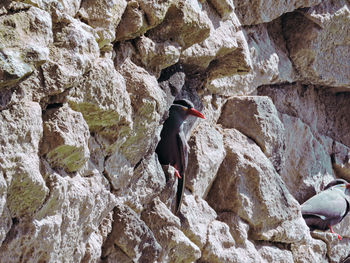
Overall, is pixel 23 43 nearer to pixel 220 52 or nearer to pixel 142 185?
pixel 142 185

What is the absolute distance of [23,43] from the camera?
6.51ft

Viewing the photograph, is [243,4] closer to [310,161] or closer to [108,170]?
[310,161]

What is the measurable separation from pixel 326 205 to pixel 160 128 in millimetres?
1797

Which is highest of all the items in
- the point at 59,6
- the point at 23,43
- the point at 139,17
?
the point at 139,17

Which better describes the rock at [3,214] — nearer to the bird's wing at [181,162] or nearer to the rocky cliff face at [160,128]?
the rocky cliff face at [160,128]

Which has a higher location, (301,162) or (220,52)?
(220,52)

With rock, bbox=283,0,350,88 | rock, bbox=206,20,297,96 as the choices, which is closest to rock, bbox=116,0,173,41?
rock, bbox=206,20,297,96

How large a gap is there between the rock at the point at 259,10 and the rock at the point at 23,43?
2.11 m

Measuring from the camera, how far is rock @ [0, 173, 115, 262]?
2.13 metres

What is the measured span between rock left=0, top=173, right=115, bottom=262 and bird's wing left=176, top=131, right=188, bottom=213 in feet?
2.14

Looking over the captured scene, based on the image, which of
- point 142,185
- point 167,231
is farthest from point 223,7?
point 167,231

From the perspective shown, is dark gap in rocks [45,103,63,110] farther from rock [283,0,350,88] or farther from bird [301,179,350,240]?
rock [283,0,350,88]

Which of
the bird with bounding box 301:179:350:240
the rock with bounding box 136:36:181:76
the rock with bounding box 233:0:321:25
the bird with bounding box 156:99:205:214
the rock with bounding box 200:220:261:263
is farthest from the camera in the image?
the bird with bounding box 301:179:350:240

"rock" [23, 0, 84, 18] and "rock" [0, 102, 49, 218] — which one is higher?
"rock" [23, 0, 84, 18]
